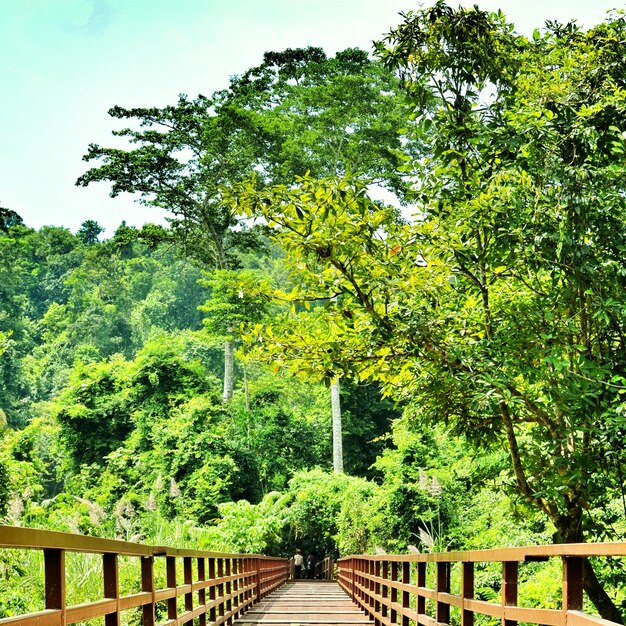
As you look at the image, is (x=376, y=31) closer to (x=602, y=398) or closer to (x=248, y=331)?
(x=248, y=331)

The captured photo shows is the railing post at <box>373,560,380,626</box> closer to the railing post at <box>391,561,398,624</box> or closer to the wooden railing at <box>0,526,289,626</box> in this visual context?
the railing post at <box>391,561,398,624</box>

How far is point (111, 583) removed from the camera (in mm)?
4684

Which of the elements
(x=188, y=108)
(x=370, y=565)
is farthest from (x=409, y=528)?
(x=188, y=108)

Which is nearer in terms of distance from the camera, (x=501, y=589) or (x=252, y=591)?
(x=501, y=589)

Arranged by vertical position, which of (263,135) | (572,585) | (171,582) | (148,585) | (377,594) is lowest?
(377,594)

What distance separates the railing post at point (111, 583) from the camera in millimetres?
A: 4660

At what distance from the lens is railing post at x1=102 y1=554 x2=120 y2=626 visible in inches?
183

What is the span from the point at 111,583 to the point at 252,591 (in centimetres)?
1240

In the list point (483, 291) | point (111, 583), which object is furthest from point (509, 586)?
point (483, 291)

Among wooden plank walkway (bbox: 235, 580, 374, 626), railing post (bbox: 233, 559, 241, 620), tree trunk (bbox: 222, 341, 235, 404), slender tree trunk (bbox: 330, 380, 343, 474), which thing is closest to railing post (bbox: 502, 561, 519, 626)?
→ wooden plank walkway (bbox: 235, 580, 374, 626)

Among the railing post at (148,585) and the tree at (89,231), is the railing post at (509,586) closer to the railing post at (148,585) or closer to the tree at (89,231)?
the railing post at (148,585)

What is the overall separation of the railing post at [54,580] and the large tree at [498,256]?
3.99m

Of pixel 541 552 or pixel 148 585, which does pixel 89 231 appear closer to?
pixel 148 585

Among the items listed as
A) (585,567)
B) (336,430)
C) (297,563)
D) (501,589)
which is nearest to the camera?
(501,589)
